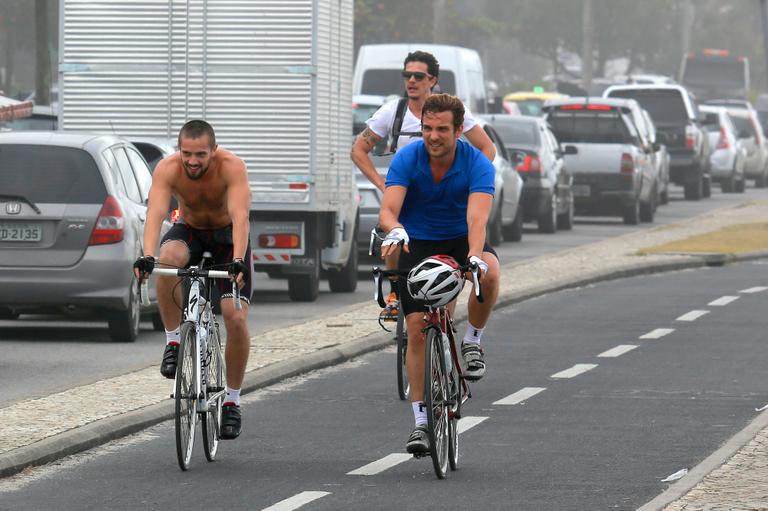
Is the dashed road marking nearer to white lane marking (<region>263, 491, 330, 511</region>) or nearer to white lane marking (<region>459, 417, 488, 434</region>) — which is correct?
white lane marking (<region>459, 417, 488, 434</region>)

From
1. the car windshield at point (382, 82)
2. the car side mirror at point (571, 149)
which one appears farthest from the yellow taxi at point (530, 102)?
the car side mirror at point (571, 149)

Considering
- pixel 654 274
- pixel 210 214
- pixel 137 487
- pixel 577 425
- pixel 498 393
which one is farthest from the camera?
pixel 654 274

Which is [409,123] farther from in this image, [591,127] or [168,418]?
[591,127]

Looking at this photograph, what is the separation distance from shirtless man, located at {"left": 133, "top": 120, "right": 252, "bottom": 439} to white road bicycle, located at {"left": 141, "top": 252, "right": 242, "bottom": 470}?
0.24 ft

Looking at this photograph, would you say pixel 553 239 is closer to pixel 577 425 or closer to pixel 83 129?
pixel 83 129

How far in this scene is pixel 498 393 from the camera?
40.9 ft

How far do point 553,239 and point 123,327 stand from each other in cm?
1518

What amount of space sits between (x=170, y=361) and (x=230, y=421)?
570 mm

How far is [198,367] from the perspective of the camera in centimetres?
945

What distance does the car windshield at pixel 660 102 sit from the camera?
138ft

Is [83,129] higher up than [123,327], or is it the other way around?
[83,129]

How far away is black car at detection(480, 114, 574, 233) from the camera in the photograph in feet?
99.1

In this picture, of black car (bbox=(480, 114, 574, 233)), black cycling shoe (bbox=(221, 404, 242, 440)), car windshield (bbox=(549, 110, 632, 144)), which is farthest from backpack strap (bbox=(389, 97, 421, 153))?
car windshield (bbox=(549, 110, 632, 144))

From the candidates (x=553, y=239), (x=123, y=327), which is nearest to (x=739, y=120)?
(x=553, y=239)
